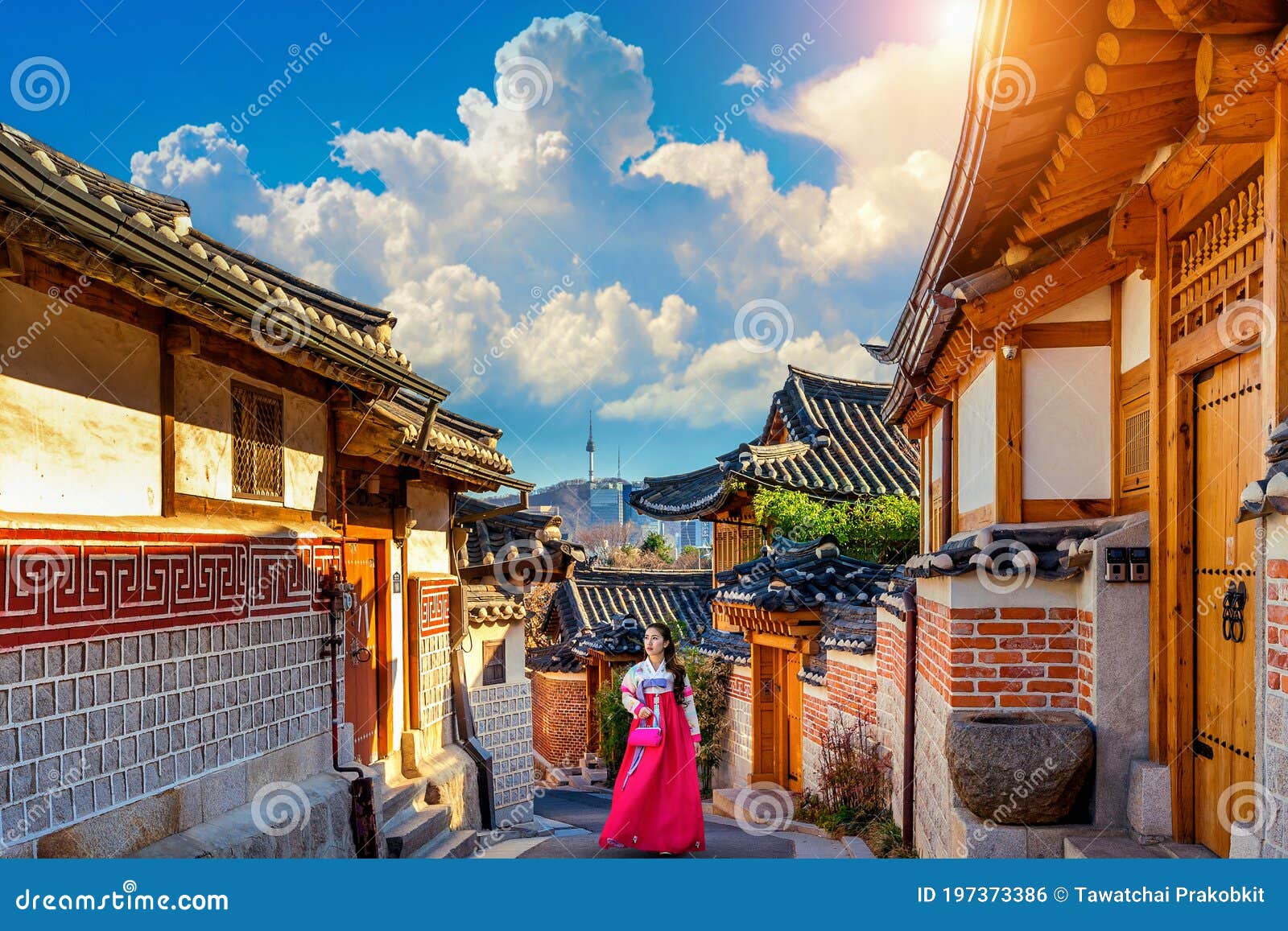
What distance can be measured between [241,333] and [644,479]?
18.0 meters

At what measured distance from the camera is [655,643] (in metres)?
6.88

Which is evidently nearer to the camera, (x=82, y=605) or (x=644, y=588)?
(x=82, y=605)

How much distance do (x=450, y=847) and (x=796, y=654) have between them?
16.4ft

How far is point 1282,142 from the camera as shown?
3213mm

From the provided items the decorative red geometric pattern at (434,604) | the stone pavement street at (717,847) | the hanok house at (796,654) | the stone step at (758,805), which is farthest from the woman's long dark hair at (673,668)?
the decorative red geometric pattern at (434,604)

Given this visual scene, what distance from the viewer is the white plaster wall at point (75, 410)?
407cm

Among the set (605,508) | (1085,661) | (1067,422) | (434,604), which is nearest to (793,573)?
(434,604)

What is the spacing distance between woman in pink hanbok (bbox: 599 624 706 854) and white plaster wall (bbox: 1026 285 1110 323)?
323 centimetres

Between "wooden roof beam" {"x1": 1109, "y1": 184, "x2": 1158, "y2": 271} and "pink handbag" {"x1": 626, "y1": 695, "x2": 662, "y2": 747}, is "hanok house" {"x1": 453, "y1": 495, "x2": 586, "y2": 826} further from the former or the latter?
"wooden roof beam" {"x1": 1109, "y1": 184, "x2": 1158, "y2": 271}

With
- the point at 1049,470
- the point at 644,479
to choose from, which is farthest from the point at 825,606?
the point at 644,479

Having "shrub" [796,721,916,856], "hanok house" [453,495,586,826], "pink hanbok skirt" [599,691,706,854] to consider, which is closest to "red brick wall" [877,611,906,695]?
"shrub" [796,721,916,856]

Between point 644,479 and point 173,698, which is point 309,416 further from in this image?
point 644,479

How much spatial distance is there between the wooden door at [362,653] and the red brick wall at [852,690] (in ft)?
14.8

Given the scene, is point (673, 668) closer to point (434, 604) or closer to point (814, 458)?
point (434, 604)
